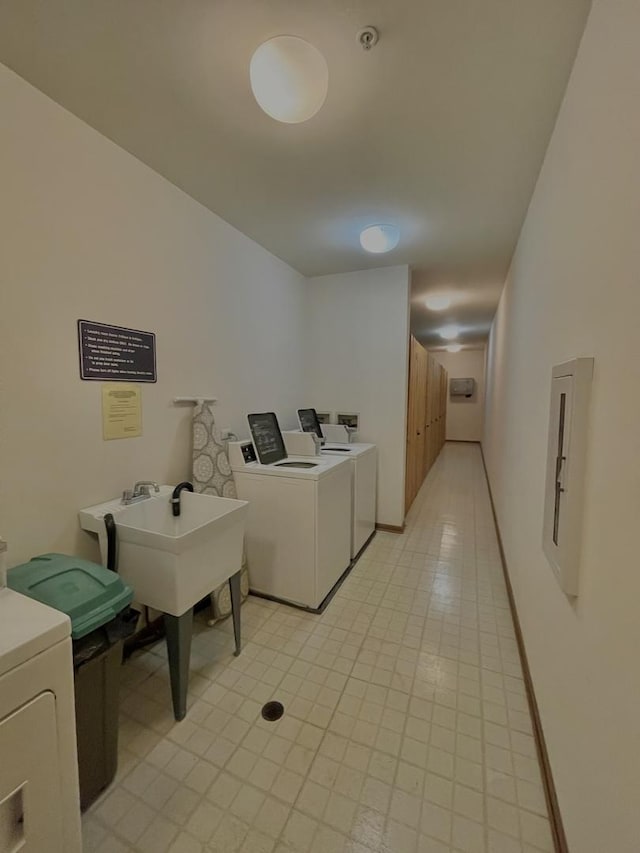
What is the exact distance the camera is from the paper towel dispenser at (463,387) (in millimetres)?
8977

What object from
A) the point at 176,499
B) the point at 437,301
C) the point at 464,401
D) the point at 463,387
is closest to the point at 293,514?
the point at 176,499

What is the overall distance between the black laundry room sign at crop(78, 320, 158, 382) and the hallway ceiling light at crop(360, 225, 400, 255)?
1.59 metres

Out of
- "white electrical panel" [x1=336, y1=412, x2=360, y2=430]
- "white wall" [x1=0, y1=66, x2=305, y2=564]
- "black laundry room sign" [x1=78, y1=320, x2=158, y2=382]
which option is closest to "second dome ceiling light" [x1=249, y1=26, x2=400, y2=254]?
"white wall" [x1=0, y1=66, x2=305, y2=564]

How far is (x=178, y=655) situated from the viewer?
4.77ft

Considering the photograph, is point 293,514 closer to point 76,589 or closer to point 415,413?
point 76,589

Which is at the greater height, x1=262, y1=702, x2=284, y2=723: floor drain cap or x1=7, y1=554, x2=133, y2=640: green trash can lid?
x1=7, y1=554, x2=133, y2=640: green trash can lid

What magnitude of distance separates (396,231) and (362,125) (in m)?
0.90

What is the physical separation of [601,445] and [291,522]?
1.69 metres

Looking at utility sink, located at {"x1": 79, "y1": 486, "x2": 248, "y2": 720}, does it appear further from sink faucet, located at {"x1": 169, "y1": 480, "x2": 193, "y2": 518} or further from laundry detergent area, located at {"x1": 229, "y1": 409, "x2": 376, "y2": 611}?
laundry detergent area, located at {"x1": 229, "y1": 409, "x2": 376, "y2": 611}

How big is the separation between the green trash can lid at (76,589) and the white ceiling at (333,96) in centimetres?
185

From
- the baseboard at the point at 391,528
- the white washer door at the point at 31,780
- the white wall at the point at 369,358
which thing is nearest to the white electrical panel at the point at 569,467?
the white washer door at the point at 31,780

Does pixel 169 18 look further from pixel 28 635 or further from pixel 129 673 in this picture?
pixel 129 673

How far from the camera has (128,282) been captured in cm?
181

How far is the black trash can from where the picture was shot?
110 centimetres
